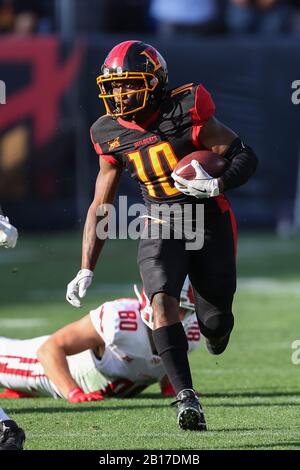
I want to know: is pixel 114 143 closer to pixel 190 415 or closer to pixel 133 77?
pixel 133 77

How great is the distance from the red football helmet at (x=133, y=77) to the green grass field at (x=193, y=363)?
1.39 metres

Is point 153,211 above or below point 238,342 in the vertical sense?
above

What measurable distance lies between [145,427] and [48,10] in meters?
9.92

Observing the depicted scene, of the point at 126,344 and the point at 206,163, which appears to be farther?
the point at 126,344

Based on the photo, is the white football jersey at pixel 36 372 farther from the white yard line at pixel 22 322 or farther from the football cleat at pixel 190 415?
the white yard line at pixel 22 322

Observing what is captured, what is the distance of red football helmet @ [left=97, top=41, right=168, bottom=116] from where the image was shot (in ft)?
17.3

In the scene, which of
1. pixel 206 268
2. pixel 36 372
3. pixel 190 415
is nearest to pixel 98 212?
pixel 206 268

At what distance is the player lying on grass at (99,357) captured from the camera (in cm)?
577

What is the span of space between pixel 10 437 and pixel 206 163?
5.18ft

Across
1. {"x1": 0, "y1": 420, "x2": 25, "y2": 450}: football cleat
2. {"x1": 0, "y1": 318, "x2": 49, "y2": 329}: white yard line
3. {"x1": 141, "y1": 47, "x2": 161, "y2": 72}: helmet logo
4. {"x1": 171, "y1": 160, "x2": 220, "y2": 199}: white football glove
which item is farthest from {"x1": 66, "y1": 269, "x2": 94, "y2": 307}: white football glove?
{"x1": 0, "y1": 318, "x2": 49, "y2": 329}: white yard line

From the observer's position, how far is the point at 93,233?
17.8ft

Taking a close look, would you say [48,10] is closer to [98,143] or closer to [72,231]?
[72,231]

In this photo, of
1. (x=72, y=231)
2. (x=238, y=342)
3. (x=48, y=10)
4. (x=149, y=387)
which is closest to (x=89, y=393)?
(x=149, y=387)
